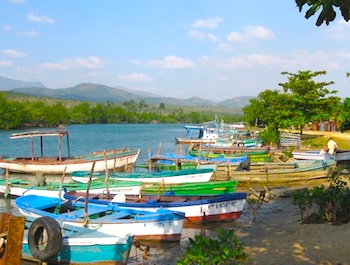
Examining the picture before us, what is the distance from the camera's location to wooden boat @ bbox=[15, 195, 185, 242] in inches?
483

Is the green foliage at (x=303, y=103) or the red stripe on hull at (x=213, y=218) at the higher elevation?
the green foliage at (x=303, y=103)

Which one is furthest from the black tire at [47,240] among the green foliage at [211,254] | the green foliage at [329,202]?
the green foliage at [329,202]

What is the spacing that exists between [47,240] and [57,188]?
30.4ft

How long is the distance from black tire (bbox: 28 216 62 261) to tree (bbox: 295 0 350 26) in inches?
335

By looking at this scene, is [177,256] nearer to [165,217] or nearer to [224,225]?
[165,217]

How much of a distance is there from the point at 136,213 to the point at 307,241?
5.62 m

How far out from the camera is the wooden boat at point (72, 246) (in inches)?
407

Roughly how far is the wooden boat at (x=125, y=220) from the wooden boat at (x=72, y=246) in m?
1.20

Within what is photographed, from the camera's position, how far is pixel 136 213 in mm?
13438

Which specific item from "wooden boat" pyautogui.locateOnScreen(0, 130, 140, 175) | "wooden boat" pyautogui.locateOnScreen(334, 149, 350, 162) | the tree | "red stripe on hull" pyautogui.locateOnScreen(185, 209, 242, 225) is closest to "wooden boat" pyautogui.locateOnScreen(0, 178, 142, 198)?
"red stripe on hull" pyautogui.locateOnScreen(185, 209, 242, 225)

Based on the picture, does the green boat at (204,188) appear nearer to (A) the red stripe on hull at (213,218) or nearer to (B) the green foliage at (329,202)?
(A) the red stripe on hull at (213,218)

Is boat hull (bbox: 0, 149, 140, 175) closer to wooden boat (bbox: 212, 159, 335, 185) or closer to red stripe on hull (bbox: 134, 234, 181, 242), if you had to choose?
wooden boat (bbox: 212, 159, 335, 185)

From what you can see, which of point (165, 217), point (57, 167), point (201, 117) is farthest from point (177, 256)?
point (201, 117)

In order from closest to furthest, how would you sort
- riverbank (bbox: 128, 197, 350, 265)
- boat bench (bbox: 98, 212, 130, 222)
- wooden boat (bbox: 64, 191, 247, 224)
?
riverbank (bbox: 128, 197, 350, 265) → boat bench (bbox: 98, 212, 130, 222) → wooden boat (bbox: 64, 191, 247, 224)
